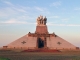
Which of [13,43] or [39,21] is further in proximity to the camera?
[39,21]

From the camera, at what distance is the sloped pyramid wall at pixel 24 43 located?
69.1 metres

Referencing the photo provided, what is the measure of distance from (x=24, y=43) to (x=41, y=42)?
23.9 feet

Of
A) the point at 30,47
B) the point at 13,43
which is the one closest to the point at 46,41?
the point at 30,47

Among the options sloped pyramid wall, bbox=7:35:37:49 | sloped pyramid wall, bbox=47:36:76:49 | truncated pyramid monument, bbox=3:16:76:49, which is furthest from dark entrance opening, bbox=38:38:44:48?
sloped pyramid wall, bbox=47:36:76:49

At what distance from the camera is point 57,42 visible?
232ft

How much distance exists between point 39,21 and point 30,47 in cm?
1546

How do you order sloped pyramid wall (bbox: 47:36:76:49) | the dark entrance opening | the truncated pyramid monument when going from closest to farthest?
sloped pyramid wall (bbox: 47:36:76:49), the truncated pyramid monument, the dark entrance opening

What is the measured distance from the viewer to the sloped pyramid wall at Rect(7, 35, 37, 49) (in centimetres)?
6906

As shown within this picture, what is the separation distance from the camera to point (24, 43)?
231 ft

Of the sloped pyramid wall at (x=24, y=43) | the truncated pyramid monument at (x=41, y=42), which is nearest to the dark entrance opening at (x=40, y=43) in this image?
the truncated pyramid monument at (x=41, y=42)

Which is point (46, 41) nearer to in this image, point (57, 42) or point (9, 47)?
point (57, 42)

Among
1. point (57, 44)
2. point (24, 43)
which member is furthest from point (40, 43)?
point (57, 44)

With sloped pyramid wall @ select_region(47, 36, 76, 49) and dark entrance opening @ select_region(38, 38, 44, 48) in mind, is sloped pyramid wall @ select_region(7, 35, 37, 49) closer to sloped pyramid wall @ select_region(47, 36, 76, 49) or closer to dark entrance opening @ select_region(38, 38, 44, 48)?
dark entrance opening @ select_region(38, 38, 44, 48)

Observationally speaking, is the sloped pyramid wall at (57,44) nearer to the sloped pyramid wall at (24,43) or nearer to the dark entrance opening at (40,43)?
the dark entrance opening at (40,43)
